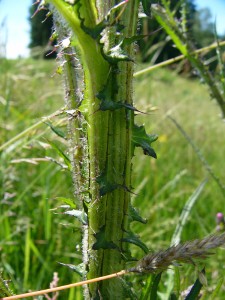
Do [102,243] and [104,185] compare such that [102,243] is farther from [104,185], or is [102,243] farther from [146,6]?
[146,6]

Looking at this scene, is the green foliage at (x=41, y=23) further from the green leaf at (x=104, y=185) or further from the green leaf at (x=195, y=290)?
the green leaf at (x=195, y=290)

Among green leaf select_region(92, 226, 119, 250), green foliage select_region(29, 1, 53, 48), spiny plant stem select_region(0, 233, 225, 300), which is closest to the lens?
spiny plant stem select_region(0, 233, 225, 300)

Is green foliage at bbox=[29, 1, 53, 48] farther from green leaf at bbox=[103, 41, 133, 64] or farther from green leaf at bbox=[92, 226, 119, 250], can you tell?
green leaf at bbox=[92, 226, 119, 250]

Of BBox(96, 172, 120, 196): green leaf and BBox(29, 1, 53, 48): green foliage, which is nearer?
BBox(96, 172, 120, 196): green leaf

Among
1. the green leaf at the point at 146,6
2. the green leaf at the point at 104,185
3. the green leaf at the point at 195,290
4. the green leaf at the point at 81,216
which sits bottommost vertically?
the green leaf at the point at 195,290

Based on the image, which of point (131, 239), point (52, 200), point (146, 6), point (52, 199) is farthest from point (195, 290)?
point (52, 200)

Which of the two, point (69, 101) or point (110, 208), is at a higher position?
point (69, 101)

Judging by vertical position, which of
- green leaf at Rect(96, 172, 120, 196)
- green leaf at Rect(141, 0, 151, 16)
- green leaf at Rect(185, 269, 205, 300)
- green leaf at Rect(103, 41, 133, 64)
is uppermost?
green leaf at Rect(141, 0, 151, 16)

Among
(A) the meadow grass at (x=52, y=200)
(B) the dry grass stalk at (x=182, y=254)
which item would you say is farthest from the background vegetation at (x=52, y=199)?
(B) the dry grass stalk at (x=182, y=254)

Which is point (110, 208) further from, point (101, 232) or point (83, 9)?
point (83, 9)

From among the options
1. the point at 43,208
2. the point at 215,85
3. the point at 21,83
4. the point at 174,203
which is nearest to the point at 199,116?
the point at 21,83

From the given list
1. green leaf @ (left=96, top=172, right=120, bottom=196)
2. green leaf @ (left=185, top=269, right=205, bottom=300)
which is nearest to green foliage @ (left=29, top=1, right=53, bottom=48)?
green leaf @ (left=96, top=172, right=120, bottom=196)
